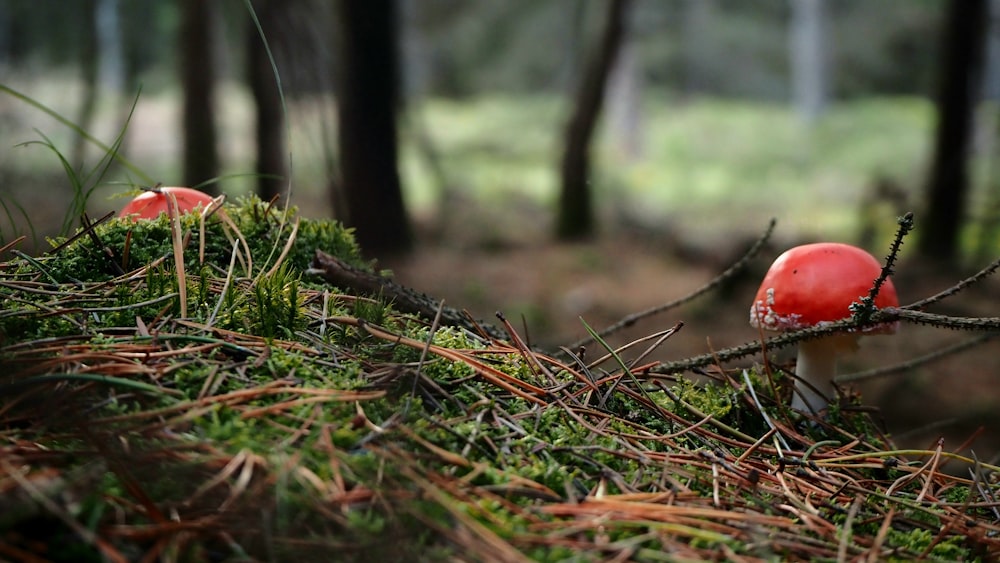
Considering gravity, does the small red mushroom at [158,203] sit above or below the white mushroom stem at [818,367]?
above

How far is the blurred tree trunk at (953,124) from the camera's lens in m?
7.52

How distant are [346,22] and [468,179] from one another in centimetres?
576

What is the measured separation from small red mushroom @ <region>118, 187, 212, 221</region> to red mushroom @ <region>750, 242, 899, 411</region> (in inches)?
61.1

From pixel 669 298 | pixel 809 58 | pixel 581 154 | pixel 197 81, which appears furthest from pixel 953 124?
pixel 809 58

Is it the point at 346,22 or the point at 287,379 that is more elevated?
the point at 346,22

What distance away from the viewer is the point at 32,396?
3.86 feet

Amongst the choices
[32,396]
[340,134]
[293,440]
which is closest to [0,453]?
[32,396]

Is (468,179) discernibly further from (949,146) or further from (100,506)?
(100,506)

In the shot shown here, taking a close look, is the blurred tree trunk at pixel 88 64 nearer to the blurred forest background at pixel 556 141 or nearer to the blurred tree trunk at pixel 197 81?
the blurred forest background at pixel 556 141

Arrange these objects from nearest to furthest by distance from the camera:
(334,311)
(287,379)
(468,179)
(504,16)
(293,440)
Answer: (293,440), (287,379), (334,311), (468,179), (504,16)

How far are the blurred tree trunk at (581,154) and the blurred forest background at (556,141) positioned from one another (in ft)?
0.09

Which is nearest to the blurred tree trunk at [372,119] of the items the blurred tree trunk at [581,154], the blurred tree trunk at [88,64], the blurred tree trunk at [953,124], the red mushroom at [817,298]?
the blurred tree trunk at [581,154]

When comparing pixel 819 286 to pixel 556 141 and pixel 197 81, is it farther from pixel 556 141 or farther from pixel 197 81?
pixel 556 141

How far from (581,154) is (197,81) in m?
5.01
